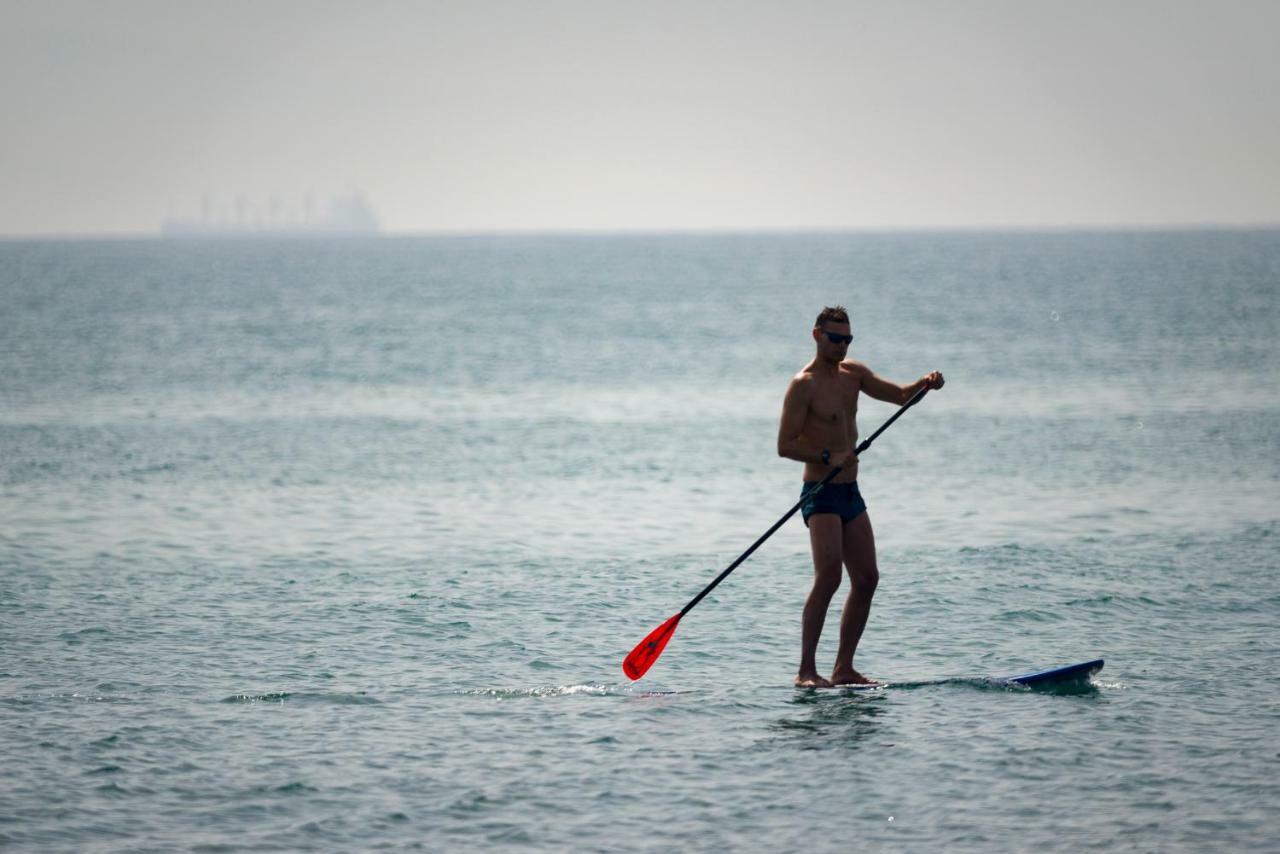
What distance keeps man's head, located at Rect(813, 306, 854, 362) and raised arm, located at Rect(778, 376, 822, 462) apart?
229 mm

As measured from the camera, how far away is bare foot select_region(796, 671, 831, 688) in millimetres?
9789

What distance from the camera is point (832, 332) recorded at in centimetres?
930

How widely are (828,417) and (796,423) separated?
8.1 inches

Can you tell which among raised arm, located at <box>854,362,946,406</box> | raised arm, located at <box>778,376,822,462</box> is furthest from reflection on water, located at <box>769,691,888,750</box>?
raised arm, located at <box>854,362,946,406</box>

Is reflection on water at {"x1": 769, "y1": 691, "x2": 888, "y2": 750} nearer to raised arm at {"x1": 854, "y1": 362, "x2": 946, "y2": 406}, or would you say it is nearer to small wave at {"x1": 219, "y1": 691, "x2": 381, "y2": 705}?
raised arm at {"x1": 854, "y1": 362, "x2": 946, "y2": 406}

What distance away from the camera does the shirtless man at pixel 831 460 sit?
947 cm

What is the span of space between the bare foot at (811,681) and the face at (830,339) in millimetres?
2038

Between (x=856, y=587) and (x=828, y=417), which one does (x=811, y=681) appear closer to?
(x=856, y=587)

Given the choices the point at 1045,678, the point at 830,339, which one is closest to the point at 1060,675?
the point at 1045,678

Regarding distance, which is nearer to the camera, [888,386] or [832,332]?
[832,332]

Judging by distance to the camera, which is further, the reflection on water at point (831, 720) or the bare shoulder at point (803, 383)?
the bare shoulder at point (803, 383)

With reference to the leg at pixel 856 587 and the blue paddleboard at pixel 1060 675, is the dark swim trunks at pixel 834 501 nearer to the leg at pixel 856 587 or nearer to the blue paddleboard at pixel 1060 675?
the leg at pixel 856 587

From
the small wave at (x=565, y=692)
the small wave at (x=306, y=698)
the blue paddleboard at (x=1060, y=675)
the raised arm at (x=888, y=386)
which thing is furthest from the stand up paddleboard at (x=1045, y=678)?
the small wave at (x=306, y=698)

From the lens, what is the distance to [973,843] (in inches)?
280
